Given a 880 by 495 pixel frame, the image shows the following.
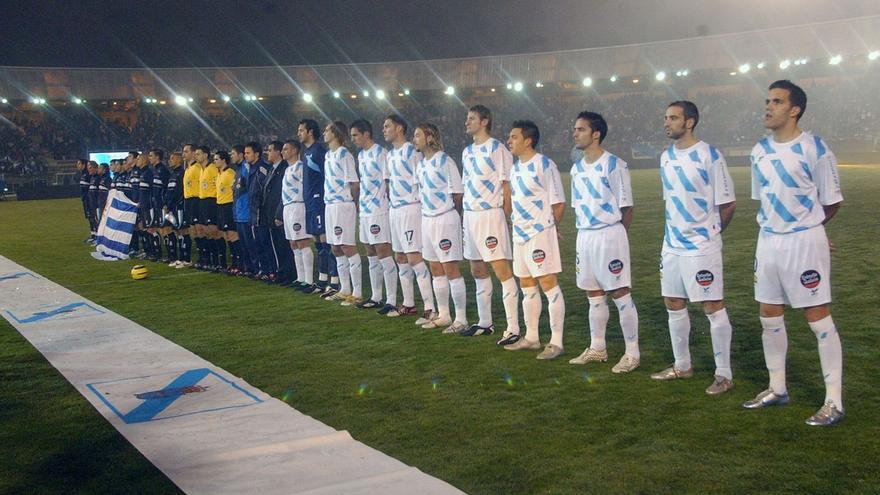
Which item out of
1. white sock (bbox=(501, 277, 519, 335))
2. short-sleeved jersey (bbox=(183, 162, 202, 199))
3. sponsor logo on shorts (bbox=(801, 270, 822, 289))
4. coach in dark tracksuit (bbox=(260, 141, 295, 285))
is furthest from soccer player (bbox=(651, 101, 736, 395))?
short-sleeved jersey (bbox=(183, 162, 202, 199))

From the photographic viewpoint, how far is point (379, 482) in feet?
13.8

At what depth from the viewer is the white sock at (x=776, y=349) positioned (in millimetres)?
5293

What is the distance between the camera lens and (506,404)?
5621 mm

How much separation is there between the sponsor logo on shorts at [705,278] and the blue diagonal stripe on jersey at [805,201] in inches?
32.8

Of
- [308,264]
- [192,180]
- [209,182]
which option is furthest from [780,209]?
[192,180]

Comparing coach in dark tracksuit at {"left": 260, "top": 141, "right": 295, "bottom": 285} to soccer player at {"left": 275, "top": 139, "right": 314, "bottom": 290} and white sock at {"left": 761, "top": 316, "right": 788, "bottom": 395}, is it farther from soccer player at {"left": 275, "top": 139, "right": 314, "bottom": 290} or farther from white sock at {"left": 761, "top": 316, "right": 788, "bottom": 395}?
white sock at {"left": 761, "top": 316, "right": 788, "bottom": 395}

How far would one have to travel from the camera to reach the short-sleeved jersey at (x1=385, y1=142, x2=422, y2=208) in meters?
8.86

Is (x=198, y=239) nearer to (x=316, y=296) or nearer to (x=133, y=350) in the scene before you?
(x=316, y=296)

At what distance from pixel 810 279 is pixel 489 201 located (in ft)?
10.8

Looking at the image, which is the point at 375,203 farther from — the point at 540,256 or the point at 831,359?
the point at 831,359

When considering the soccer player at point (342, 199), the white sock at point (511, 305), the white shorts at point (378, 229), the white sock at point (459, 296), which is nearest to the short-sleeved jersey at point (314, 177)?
the soccer player at point (342, 199)

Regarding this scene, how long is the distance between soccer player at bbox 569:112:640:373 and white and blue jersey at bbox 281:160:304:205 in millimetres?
5310

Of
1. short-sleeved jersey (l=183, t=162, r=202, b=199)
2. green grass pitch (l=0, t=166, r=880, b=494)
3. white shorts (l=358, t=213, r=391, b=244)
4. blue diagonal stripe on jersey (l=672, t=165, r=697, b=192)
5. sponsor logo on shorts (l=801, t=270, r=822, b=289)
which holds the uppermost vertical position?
short-sleeved jersey (l=183, t=162, r=202, b=199)

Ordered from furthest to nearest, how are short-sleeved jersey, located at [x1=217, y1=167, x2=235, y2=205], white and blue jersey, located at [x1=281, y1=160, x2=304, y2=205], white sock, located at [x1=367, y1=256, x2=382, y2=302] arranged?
short-sleeved jersey, located at [x1=217, y1=167, x2=235, y2=205], white and blue jersey, located at [x1=281, y1=160, x2=304, y2=205], white sock, located at [x1=367, y1=256, x2=382, y2=302]
